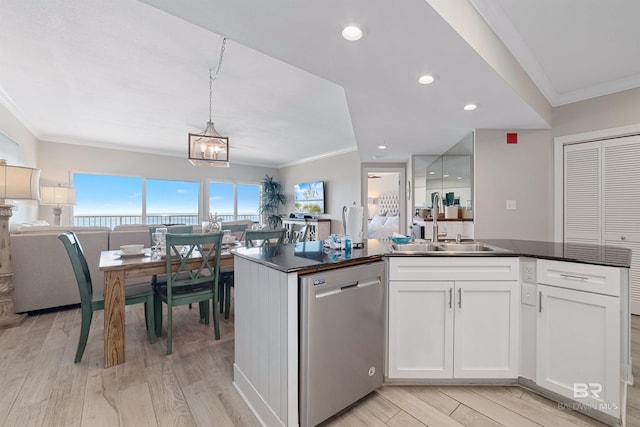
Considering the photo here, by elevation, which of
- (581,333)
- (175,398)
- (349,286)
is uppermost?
(349,286)

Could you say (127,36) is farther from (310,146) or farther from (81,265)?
(310,146)

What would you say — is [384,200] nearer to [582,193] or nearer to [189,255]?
[582,193]

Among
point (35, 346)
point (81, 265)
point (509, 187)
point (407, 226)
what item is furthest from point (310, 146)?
point (35, 346)

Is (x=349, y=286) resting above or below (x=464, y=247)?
below

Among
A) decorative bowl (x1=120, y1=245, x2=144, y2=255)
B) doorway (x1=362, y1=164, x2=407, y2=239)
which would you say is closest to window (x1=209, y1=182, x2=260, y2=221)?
doorway (x1=362, y1=164, x2=407, y2=239)

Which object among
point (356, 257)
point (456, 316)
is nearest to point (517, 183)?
point (456, 316)

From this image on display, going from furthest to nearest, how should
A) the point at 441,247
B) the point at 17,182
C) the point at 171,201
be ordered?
1. the point at 171,201
2. the point at 17,182
3. the point at 441,247

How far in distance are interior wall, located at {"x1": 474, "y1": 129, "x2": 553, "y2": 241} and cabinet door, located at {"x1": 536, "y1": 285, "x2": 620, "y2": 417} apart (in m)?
1.78

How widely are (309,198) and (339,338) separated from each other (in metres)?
5.98

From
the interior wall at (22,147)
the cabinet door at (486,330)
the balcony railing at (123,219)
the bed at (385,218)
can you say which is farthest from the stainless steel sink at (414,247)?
the balcony railing at (123,219)

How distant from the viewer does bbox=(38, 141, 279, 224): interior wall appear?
5.55 meters

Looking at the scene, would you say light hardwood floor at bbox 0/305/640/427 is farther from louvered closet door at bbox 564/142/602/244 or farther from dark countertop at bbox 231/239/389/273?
louvered closet door at bbox 564/142/602/244

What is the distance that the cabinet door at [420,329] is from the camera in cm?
177

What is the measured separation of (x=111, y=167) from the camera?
20.4 feet
